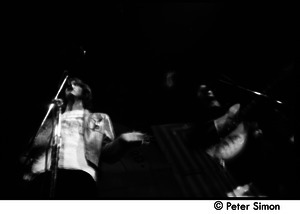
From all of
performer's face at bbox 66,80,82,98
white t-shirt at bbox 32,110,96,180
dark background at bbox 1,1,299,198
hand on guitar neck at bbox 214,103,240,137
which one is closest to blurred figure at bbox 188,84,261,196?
hand on guitar neck at bbox 214,103,240,137

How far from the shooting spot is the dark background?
2600 mm

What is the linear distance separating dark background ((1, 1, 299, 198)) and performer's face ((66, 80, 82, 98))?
0.19m

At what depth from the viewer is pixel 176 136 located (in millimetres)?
2469

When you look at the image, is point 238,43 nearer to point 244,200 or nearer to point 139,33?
point 139,33

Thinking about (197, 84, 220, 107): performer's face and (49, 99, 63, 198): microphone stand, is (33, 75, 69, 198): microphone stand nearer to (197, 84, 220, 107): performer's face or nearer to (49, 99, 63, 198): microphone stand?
(49, 99, 63, 198): microphone stand

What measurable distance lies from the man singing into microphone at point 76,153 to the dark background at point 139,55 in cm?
42

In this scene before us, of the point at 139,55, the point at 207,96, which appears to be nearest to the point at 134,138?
the point at 207,96

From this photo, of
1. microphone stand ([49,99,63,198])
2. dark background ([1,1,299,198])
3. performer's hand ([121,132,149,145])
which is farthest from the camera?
dark background ([1,1,299,198])

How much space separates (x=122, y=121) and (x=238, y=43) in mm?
1511

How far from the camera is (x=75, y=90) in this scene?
2.46 meters

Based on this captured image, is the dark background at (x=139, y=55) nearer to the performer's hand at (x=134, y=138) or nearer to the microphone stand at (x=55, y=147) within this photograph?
the performer's hand at (x=134, y=138)

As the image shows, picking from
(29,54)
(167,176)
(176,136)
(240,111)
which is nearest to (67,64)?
(29,54)

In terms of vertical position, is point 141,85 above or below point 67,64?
below

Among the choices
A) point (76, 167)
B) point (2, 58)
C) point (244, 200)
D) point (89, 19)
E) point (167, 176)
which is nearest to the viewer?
point (244, 200)
